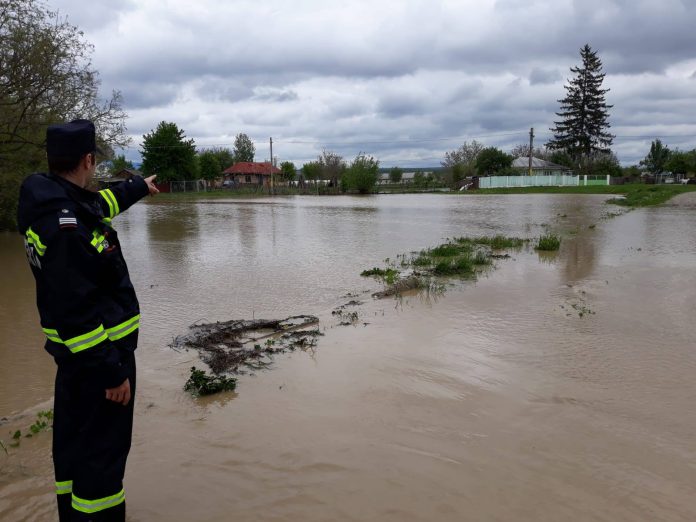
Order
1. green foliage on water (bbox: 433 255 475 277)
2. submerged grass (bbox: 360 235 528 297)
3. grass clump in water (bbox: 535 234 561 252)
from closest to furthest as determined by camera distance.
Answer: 1. submerged grass (bbox: 360 235 528 297)
2. green foliage on water (bbox: 433 255 475 277)
3. grass clump in water (bbox: 535 234 561 252)

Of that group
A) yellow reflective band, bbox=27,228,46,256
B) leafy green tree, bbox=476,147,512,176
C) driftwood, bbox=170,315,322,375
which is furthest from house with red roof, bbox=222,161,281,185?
yellow reflective band, bbox=27,228,46,256

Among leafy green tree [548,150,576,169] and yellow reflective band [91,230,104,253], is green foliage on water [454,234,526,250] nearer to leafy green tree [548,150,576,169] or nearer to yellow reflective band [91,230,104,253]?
yellow reflective band [91,230,104,253]

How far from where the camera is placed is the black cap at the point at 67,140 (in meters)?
2.67

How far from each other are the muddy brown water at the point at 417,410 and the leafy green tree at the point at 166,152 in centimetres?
6222

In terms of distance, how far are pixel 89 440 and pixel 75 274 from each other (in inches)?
34.1

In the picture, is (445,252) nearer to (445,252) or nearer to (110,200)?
(445,252)

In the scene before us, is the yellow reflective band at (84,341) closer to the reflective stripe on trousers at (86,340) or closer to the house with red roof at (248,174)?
the reflective stripe on trousers at (86,340)

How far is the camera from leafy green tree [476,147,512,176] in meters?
75.5

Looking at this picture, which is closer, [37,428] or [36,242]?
[36,242]

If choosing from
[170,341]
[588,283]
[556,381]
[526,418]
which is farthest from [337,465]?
[588,283]

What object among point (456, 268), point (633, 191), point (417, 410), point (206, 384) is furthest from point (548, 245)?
point (633, 191)

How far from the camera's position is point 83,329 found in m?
2.49

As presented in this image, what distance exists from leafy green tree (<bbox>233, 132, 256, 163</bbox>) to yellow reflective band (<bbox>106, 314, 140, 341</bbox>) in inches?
4648

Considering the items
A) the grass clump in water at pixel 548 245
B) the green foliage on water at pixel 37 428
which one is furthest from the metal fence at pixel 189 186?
the green foliage on water at pixel 37 428
